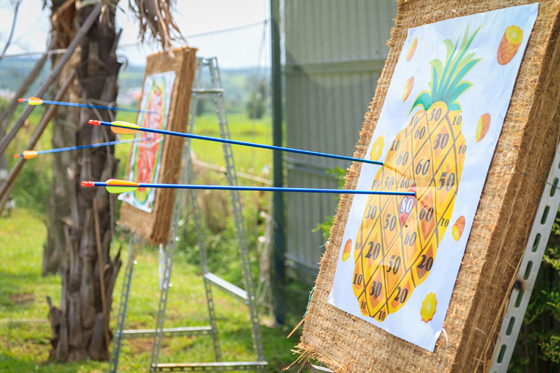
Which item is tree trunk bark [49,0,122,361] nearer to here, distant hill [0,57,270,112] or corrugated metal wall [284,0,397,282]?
distant hill [0,57,270,112]

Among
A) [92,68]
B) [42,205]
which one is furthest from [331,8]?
[42,205]

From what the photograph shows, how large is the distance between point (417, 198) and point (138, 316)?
11.9ft

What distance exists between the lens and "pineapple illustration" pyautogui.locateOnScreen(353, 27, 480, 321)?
52.9 inches

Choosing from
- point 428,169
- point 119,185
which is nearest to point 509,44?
point 428,169

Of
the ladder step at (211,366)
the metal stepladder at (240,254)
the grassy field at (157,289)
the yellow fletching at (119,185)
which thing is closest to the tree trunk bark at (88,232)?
the grassy field at (157,289)

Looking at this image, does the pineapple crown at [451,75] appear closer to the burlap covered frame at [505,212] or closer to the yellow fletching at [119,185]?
the burlap covered frame at [505,212]

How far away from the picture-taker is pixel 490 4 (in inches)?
53.1

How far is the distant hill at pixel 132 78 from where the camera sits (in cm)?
577

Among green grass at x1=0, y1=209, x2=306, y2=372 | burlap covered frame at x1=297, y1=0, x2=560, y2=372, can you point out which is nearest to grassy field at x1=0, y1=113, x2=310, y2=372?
green grass at x1=0, y1=209, x2=306, y2=372

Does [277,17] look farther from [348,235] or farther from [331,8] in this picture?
[348,235]

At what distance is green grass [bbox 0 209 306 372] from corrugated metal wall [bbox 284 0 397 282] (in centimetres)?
77

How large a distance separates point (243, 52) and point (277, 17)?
1193mm

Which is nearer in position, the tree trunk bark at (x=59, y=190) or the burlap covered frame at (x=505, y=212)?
the burlap covered frame at (x=505, y=212)

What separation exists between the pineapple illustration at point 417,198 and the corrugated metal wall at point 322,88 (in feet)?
5.82
